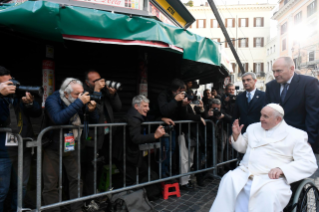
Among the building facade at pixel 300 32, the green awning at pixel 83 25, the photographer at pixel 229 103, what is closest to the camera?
the green awning at pixel 83 25

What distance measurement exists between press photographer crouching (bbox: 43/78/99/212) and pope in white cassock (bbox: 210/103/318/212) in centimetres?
191

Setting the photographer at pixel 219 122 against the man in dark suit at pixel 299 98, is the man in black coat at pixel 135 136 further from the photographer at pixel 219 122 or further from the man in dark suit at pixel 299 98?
the man in dark suit at pixel 299 98

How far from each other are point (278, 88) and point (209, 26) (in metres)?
38.9

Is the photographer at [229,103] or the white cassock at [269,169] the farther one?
the photographer at [229,103]

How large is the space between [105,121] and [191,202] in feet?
6.50

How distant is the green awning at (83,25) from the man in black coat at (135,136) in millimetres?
986

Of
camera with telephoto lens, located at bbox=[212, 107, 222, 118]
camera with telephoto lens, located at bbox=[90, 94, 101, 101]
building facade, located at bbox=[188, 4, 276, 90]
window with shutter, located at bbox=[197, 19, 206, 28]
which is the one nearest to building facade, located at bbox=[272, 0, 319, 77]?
building facade, located at bbox=[188, 4, 276, 90]

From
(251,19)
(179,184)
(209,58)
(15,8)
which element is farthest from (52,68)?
(251,19)

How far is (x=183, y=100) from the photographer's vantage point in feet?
13.6

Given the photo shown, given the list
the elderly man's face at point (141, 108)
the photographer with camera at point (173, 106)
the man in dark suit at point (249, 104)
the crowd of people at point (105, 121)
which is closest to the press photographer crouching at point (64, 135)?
the crowd of people at point (105, 121)

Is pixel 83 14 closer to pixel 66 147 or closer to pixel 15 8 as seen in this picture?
pixel 15 8

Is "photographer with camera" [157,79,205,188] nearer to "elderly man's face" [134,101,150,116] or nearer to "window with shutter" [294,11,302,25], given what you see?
"elderly man's face" [134,101,150,116]

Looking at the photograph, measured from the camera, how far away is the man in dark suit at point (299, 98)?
316 centimetres

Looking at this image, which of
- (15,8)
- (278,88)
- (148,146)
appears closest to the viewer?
(15,8)
